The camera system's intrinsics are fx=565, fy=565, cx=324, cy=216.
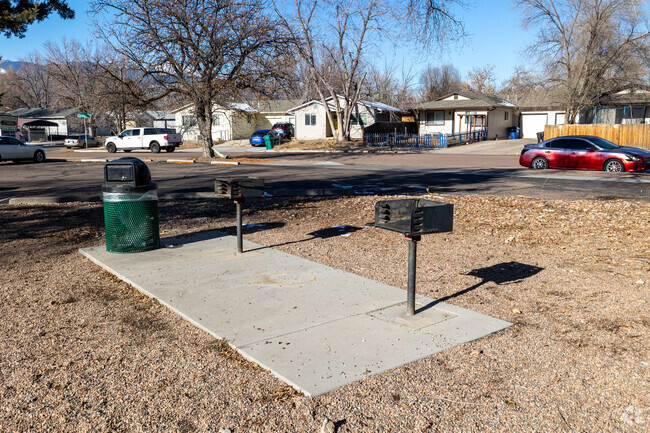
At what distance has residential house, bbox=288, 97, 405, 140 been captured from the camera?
2053 inches

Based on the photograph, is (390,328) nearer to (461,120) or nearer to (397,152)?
(397,152)

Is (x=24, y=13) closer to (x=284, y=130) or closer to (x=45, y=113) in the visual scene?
(x=284, y=130)

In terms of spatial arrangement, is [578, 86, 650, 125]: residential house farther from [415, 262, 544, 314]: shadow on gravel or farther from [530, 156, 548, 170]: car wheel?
[415, 262, 544, 314]: shadow on gravel

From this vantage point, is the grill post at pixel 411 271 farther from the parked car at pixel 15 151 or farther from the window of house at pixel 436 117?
the window of house at pixel 436 117

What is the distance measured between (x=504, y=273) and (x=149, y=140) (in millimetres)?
38054

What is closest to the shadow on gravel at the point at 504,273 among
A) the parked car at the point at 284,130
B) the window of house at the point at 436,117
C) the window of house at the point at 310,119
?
the parked car at the point at 284,130

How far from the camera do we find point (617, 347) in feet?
14.2

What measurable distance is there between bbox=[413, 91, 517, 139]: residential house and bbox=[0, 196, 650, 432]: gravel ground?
42390 millimetres

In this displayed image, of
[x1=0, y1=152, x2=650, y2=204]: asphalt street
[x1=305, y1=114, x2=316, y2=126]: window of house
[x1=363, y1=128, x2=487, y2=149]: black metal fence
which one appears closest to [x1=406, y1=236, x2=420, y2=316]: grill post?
[x1=0, y1=152, x2=650, y2=204]: asphalt street

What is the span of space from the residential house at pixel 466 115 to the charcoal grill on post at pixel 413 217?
4548cm

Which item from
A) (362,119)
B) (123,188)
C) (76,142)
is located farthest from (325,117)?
(123,188)

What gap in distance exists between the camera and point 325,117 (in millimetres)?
52656

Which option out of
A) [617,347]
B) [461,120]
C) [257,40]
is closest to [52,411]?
[617,347]

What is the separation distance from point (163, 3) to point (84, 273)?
21633 mm
